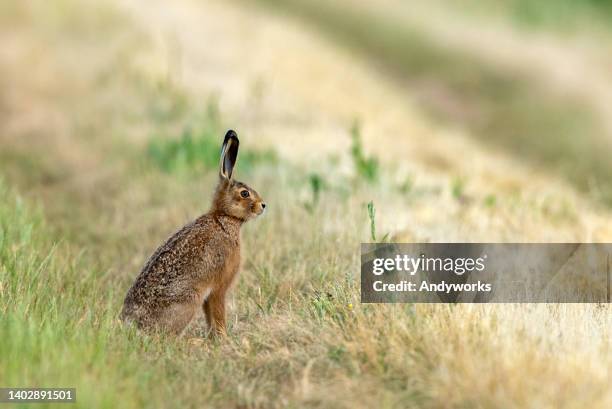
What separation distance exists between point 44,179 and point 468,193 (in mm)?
5901

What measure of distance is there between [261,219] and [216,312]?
2.82 m

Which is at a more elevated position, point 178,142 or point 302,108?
point 302,108

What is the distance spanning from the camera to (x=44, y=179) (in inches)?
487

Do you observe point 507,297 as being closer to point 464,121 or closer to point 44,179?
point 44,179

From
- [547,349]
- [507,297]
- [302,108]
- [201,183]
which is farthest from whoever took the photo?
[302,108]

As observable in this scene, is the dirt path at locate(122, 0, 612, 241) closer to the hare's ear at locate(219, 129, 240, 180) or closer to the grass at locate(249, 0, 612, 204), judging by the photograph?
the grass at locate(249, 0, 612, 204)

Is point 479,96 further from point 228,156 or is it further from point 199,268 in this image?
point 199,268

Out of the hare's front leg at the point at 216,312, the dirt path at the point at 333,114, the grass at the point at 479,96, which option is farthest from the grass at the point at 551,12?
the hare's front leg at the point at 216,312

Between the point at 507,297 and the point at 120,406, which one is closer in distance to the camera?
the point at 120,406

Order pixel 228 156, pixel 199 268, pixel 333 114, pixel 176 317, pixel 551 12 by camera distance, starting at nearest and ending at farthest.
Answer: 1. pixel 176 317
2. pixel 199 268
3. pixel 228 156
4. pixel 333 114
5. pixel 551 12

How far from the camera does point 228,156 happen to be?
6.86m

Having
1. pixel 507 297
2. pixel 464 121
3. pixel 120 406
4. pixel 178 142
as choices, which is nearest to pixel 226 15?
pixel 464 121

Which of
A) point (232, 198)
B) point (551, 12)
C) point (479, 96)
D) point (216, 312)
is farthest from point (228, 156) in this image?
point (551, 12)

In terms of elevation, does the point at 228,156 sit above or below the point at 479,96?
below
